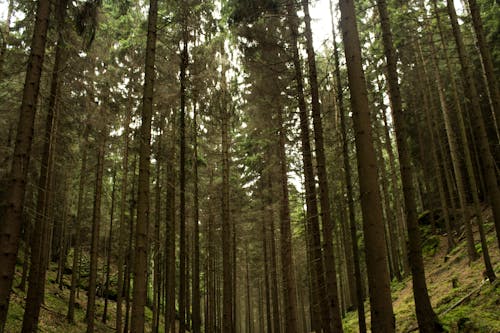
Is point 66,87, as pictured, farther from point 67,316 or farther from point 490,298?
point 490,298

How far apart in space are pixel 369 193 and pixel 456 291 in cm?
1040

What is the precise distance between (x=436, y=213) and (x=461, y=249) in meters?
8.09

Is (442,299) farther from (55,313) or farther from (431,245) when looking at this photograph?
(55,313)

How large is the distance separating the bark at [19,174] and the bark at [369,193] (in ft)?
20.5

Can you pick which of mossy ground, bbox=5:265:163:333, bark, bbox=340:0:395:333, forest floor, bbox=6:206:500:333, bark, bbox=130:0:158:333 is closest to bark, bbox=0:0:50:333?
bark, bbox=130:0:158:333

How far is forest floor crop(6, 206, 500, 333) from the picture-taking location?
33.7ft

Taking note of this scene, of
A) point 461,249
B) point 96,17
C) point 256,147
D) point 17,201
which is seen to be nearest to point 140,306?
point 17,201

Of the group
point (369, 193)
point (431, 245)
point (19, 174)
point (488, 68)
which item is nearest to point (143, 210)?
point (19, 174)

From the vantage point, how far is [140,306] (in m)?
7.75

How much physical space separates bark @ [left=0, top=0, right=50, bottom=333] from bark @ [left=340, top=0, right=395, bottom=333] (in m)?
6.24

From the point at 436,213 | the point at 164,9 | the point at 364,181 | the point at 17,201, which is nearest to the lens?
the point at 364,181

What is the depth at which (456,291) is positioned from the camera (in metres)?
13.7

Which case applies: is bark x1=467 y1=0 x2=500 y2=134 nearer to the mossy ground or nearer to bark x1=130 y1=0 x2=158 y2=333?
bark x1=130 y1=0 x2=158 y2=333

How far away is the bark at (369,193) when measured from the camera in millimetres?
5582
